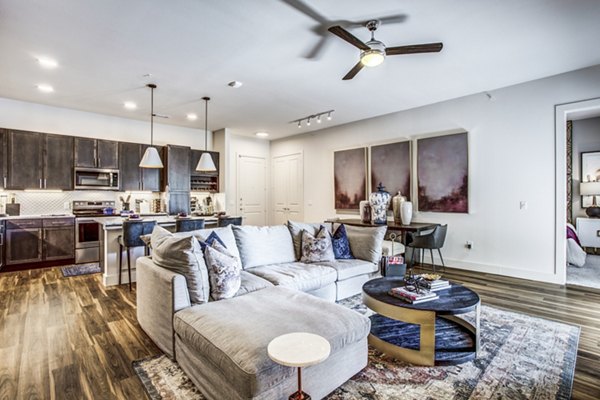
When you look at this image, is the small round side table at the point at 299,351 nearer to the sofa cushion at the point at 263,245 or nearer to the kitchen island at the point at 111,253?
the sofa cushion at the point at 263,245

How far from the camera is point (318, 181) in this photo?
25.3 ft

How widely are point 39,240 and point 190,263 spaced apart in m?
4.72

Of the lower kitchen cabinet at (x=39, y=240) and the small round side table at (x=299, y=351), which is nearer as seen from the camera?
the small round side table at (x=299, y=351)

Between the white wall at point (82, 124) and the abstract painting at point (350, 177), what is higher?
the white wall at point (82, 124)

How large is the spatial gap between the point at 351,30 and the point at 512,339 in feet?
10.8

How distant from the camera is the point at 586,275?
4.79 metres

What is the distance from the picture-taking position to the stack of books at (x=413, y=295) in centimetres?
242

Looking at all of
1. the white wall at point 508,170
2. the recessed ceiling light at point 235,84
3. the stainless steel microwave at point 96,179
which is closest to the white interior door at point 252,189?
the stainless steel microwave at point 96,179

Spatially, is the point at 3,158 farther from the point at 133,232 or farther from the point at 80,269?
the point at 133,232

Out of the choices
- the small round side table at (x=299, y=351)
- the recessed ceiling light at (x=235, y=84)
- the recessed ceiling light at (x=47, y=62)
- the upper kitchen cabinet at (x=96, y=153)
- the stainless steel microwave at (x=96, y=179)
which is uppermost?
the recessed ceiling light at (x=235, y=84)

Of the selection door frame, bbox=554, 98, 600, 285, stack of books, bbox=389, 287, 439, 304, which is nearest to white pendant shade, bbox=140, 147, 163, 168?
stack of books, bbox=389, 287, 439, 304

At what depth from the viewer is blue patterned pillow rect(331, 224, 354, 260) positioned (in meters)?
3.94

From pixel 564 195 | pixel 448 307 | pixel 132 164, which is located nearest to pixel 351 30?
pixel 448 307

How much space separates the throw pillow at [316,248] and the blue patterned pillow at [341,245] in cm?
12
